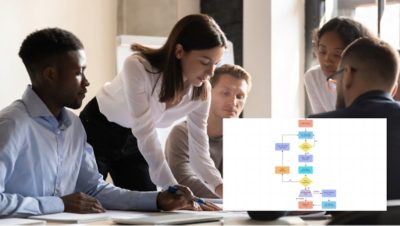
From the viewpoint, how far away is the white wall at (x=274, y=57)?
11.8 ft

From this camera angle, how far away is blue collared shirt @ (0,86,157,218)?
59.2 inches

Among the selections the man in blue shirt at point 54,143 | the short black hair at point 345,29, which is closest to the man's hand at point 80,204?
the man in blue shirt at point 54,143

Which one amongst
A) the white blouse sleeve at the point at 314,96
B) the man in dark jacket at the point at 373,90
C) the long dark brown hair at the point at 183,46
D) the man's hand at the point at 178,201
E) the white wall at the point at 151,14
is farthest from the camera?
the white wall at the point at 151,14

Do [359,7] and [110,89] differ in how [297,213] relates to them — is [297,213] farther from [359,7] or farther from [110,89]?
[359,7]

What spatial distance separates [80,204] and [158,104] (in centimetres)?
68

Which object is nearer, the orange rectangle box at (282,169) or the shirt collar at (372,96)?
the orange rectangle box at (282,169)

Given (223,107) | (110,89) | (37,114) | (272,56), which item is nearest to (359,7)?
(272,56)

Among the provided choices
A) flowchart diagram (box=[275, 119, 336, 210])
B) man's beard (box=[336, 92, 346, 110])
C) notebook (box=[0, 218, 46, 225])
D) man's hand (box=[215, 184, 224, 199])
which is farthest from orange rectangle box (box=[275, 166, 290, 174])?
man's hand (box=[215, 184, 224, 199])

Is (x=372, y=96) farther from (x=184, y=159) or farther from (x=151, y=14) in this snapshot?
(x=151, y=14)

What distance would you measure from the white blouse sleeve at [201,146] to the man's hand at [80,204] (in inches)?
26.4

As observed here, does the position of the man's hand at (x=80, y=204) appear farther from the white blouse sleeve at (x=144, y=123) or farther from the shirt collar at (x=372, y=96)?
the shirt collar at (x=372, y=96)

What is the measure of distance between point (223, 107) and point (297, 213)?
1297 mm

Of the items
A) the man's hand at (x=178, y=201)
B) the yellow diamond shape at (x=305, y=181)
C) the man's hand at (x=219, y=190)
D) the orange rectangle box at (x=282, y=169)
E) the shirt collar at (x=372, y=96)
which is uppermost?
the shirt collar at (x=372, y=96)

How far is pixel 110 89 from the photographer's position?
7.95 ft
